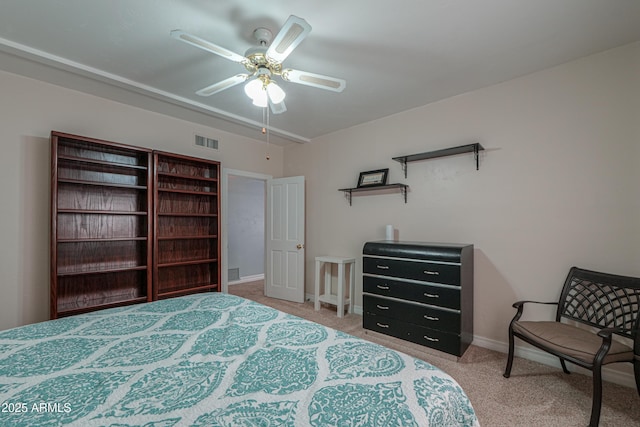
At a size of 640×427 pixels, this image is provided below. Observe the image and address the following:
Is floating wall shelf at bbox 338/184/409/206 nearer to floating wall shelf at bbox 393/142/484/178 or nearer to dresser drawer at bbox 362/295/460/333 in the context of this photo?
floating wall shelf at bbox 393/142/484/178

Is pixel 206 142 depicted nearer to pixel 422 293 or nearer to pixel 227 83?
pixel 227 83

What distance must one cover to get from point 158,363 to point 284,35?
1754 mm

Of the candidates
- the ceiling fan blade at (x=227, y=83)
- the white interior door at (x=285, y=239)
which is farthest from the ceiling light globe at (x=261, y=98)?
the white interior door at (x=285, y=239)

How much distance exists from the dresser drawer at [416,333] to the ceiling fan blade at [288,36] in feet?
8.67

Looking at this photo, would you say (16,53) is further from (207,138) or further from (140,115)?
(207,138)

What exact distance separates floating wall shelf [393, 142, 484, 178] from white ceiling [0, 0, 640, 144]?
615 mm

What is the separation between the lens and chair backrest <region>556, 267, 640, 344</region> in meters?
2.05

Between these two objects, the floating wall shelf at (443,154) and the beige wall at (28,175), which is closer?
the beige wall at (28,175)

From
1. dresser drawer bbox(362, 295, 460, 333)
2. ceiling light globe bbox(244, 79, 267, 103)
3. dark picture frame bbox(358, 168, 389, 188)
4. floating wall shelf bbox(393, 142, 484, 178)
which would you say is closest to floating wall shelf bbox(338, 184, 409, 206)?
dark picture frame bbox(358, 168, 389, 188)

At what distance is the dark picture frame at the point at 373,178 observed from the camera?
360 centimetres

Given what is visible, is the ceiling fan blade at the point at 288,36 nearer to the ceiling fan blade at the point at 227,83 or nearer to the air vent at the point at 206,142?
the ceiling fan blade at the point at 227,83

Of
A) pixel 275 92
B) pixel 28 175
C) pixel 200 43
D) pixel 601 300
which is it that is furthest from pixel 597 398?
pixel 28 175

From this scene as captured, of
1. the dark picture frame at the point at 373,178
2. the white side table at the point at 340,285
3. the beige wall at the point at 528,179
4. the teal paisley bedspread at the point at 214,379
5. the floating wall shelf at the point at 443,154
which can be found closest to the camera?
the teal paisley bedspread at the point at 214,379

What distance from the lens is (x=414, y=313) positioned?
2.79m
